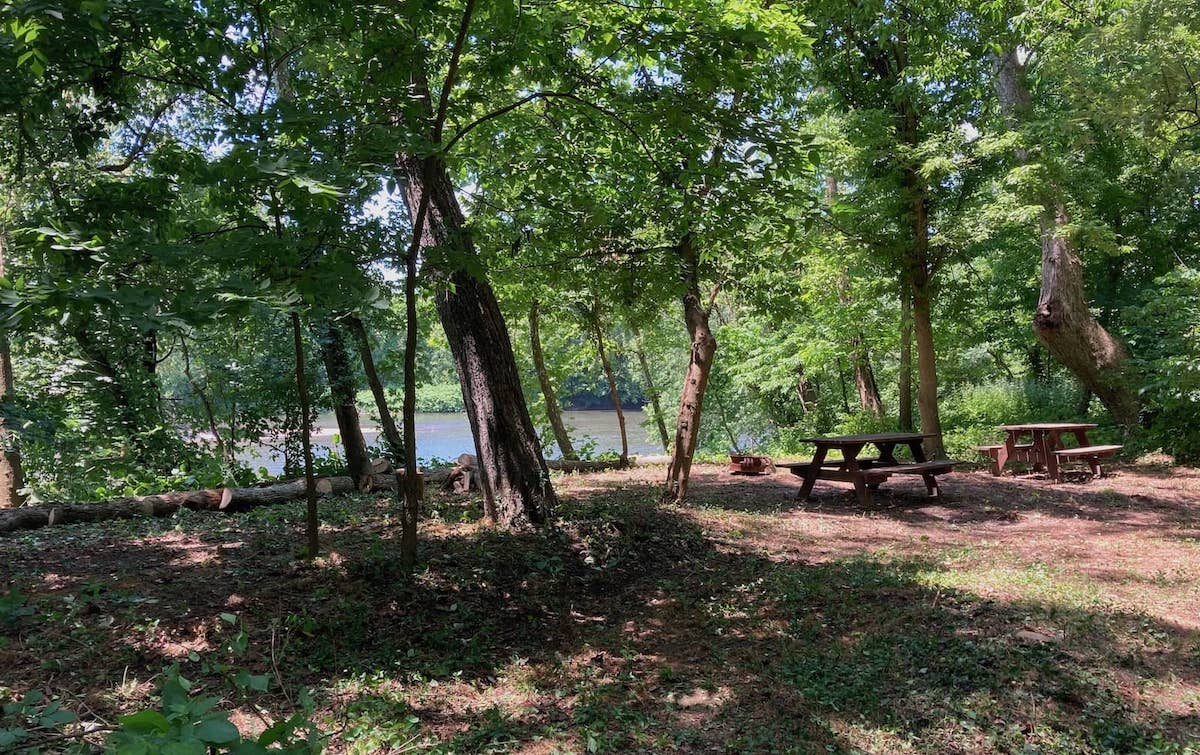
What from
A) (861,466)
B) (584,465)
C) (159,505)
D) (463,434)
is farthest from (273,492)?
(463,434)

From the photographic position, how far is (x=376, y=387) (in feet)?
29.2

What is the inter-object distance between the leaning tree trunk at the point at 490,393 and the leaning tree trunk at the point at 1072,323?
9187mm

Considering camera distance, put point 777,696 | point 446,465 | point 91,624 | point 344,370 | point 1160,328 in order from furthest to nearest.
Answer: point 446,465 < point 1160,328 < point 344,370 < point 91,624 < point 777,696

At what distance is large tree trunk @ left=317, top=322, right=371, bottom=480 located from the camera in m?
8.83

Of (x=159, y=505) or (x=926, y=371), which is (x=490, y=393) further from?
(x=926, y=371)

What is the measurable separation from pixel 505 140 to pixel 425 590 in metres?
3.41

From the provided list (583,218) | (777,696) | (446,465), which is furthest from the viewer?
(446,465)

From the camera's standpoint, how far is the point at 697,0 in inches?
188

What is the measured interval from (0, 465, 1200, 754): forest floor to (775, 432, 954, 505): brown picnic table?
1.41 metres

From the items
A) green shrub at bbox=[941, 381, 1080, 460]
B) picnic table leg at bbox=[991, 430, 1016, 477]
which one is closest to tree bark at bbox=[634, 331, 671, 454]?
green shrub at bbox=[941, 381, 1080, 460]

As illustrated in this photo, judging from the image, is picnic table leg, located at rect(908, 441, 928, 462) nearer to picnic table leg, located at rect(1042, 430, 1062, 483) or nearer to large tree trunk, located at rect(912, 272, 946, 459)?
large tree trunk, located at rect(912, 272, 946, 459)

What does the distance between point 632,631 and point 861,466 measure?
5.43 metres

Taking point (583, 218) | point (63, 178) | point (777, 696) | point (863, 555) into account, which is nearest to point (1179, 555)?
point (863, 555)

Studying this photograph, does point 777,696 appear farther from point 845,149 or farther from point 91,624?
point 845,149
